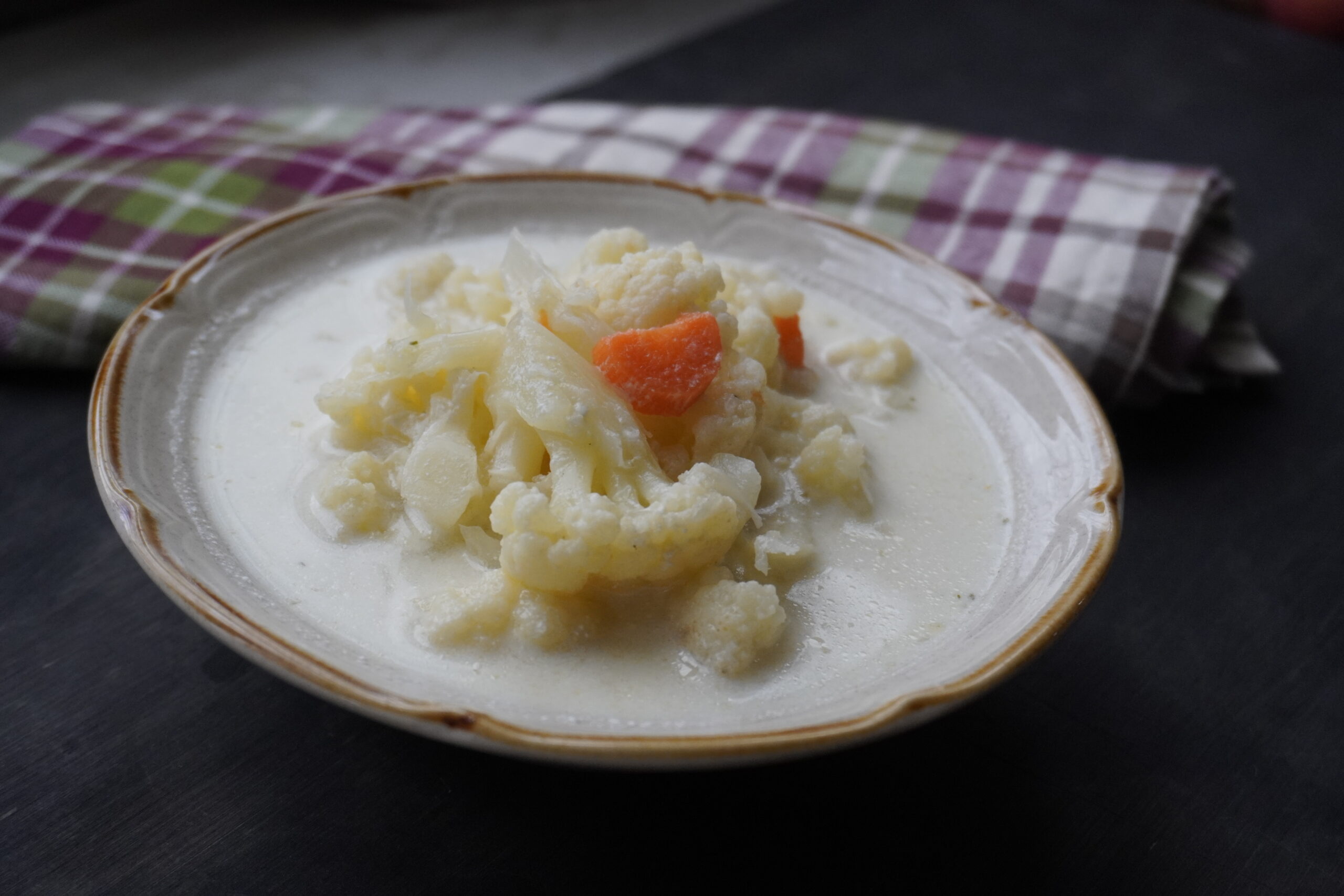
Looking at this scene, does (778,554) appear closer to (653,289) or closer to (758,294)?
(653,289)

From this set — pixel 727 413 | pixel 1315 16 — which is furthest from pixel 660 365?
pixel 1315 16

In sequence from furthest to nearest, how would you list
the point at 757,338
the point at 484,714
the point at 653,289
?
the point at 757,338 → the point at 653,289 → the point at 484,714

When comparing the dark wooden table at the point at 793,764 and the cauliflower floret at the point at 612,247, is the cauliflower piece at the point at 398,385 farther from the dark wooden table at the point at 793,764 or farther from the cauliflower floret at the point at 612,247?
the dark wooden table at the point at 793,764

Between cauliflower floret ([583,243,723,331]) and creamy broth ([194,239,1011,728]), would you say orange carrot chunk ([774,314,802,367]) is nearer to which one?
creamy broth ([194,239,1011,728])

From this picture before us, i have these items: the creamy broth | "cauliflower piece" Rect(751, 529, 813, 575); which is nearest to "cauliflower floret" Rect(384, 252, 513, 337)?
the creamy broth

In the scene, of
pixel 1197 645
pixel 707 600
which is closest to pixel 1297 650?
pixel 1197 645

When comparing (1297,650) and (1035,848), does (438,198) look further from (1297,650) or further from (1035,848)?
(1297,650)

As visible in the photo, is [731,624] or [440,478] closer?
[731,624]
